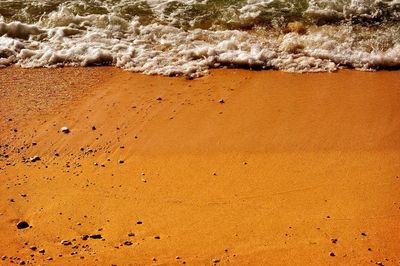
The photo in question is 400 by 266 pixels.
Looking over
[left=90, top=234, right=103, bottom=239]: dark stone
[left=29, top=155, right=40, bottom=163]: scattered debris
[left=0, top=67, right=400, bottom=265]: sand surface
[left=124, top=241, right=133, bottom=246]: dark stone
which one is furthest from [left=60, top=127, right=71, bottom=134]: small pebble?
[left=124, top=241, right=133, bottom=246]: dark stone

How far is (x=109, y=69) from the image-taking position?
25.0 ft

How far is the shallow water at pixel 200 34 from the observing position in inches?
304

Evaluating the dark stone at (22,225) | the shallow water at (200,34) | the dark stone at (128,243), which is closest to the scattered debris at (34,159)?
the dark stone at (22,225)

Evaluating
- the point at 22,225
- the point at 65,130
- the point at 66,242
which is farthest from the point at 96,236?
the point at 65,130

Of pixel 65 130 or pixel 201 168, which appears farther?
pixel 65 130

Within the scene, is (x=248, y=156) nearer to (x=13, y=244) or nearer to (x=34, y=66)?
(x=13, y=244)

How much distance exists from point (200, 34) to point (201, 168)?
3.49 metres

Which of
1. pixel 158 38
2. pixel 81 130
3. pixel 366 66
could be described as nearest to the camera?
pixel 81 130

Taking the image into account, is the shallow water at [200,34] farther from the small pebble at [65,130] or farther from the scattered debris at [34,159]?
the scattered debris at [34,159]

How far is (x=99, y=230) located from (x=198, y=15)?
17.5 feet

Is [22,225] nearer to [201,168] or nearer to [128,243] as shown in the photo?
[128,243]

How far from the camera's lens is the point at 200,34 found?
28.0 feet

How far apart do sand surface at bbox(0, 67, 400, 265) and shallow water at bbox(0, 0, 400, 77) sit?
331 mm

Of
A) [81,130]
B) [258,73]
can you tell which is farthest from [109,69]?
[258,73]
